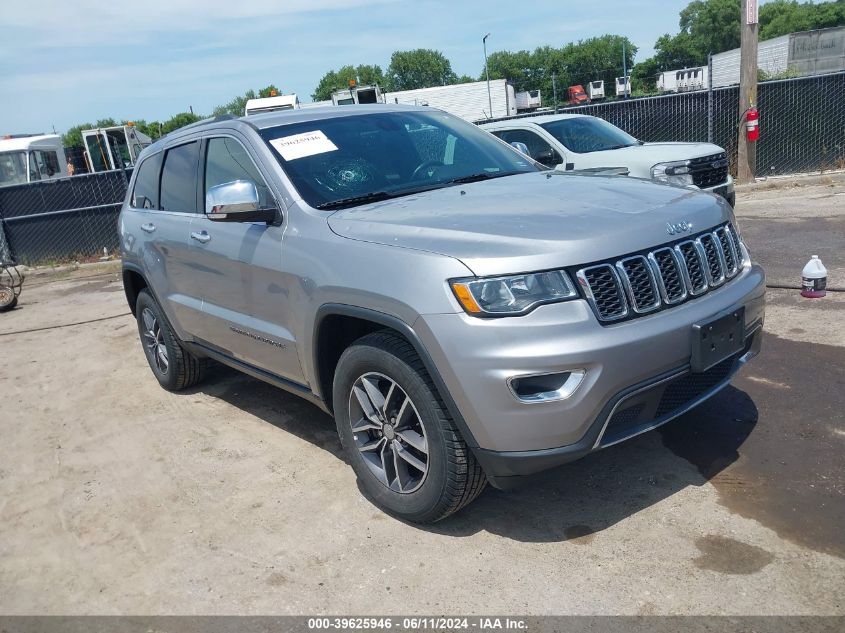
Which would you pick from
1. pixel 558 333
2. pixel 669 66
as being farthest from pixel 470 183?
pixel 669 66

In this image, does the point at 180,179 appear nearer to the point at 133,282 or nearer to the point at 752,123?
the point at 133,282

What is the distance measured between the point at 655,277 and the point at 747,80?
1218 cm

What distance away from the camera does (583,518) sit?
3.37 m

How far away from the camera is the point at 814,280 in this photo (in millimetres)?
6094

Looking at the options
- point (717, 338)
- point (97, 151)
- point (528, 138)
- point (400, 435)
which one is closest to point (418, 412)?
point (400, 435)

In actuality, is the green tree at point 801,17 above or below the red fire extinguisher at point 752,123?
above

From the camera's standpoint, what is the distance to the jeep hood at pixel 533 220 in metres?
2.88

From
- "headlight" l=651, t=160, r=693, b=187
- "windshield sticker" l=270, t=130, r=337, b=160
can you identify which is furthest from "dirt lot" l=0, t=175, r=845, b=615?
"headlight" l=651, t=160, r=693, b=187

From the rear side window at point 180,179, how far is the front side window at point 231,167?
21cm

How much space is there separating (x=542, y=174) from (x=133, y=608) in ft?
9.83

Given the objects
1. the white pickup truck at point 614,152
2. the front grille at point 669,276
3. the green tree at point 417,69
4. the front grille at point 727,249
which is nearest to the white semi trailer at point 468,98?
the white pickup truck at point 614,152

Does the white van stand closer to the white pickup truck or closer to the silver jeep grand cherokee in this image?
the white pickup truck

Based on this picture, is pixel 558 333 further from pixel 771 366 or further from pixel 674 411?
pixel 771 366

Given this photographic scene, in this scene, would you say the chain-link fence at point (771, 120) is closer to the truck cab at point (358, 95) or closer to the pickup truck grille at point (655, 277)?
the truck cab at point (358, 95)
